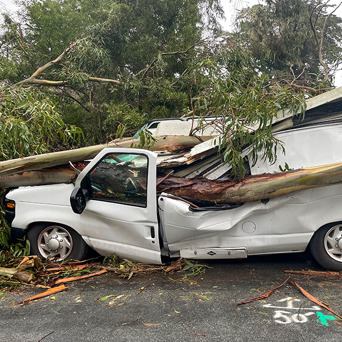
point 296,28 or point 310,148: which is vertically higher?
point 296,28

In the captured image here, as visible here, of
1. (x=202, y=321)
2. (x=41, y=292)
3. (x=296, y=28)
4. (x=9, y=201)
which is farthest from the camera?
(x=296, y=28)

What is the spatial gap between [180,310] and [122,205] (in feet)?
4.19

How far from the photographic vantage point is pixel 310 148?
365 cm

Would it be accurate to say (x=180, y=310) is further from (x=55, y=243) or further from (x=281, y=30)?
(x=281, y=30)

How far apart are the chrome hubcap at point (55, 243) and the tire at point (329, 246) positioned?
2775 millimetres

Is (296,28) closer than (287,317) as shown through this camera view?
No

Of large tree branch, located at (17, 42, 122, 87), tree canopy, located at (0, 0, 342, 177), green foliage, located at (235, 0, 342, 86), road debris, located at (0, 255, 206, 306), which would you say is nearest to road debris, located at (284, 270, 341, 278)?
road debris, located at (0, 255, 206, 306)

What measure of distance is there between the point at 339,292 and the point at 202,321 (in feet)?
4.63

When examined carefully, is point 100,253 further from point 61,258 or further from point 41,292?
point 41,292

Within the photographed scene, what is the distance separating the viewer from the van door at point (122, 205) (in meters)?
3.46

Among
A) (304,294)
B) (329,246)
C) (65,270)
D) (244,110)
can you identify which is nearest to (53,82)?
(65,270)

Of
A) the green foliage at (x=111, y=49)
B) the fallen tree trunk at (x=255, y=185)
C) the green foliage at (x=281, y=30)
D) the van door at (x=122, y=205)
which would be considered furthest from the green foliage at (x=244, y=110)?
the green foliage at (x=281, y=30)

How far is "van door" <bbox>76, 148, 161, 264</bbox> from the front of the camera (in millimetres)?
3459

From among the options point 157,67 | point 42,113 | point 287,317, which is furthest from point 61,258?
point 157,67
